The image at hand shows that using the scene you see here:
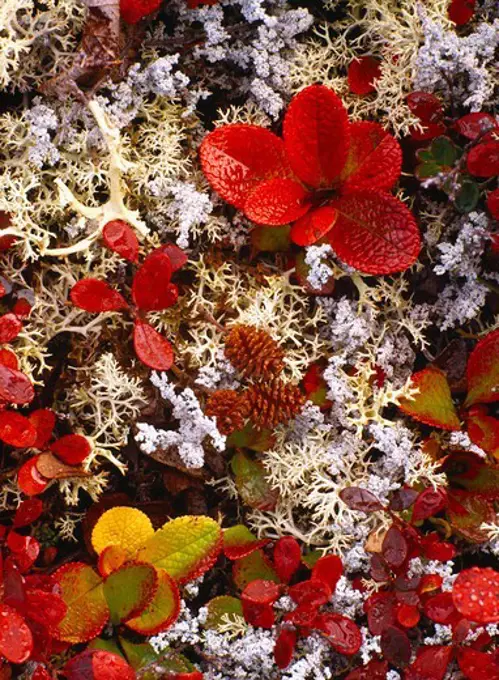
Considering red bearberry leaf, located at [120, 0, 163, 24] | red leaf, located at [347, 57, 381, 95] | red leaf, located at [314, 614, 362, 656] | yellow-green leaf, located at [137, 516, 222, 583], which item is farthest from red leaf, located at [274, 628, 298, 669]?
red bearberry leaf, located at [120, 0, 163, 24]

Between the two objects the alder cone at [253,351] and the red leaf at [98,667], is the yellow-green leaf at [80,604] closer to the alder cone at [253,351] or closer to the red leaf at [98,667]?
the red leaf at [98,667]

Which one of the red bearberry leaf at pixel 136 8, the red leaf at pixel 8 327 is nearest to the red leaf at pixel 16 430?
the red leaf at pixel 8 327

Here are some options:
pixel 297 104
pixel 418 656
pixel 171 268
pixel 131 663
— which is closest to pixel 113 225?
pixel 171 268

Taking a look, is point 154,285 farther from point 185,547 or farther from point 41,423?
point 185,547

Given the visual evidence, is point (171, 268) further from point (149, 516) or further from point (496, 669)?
point (496, 669)

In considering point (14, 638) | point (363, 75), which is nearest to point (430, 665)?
point (14, 638)

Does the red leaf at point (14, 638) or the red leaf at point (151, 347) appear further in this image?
the red leaf at point (151, 347)
